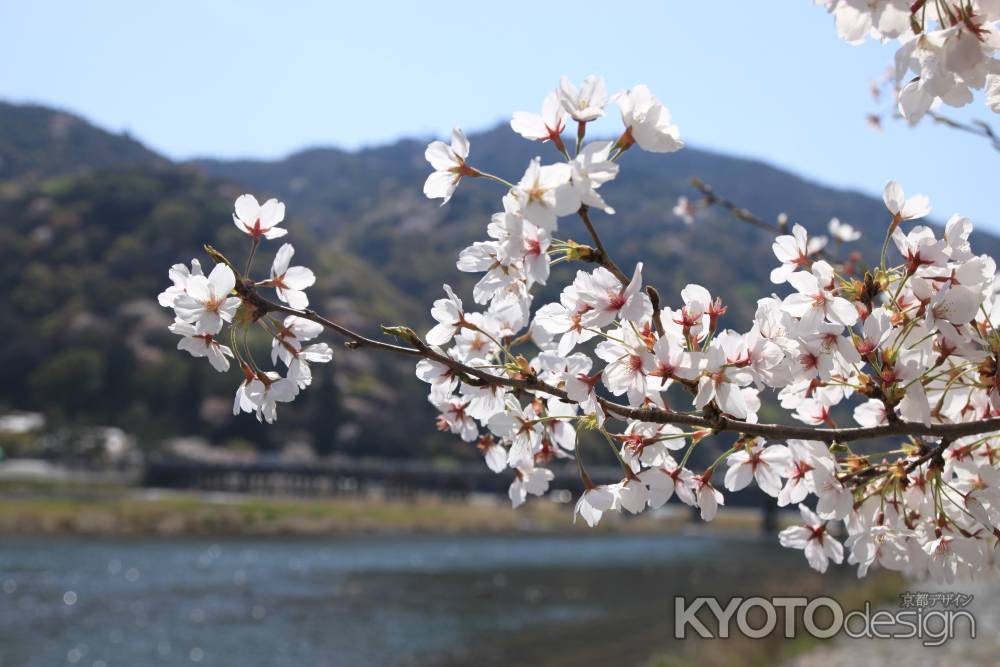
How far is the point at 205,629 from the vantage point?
77.7 feet

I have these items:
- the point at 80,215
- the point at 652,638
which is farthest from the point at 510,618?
the point at 80,215

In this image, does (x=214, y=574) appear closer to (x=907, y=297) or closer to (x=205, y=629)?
(x=205, y=629)

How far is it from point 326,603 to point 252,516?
109 ft

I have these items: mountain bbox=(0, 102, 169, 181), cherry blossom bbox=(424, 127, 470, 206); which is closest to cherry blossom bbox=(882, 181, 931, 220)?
cherry blossom bbox=(424, 127, 470, 206)

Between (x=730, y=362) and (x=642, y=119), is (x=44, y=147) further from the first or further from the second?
(x=730, y=362)

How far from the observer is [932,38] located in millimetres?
1456

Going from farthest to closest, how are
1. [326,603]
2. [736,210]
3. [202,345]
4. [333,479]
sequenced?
[333,479] → [326,603] → [736,210] → [202,345]

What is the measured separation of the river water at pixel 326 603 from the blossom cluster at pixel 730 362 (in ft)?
65.3

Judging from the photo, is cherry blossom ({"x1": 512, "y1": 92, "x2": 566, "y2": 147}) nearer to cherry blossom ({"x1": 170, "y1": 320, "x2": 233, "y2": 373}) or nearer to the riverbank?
cherry blossom ({"x1": 170, "y1": 320, "x2": 233, "y2": 373})

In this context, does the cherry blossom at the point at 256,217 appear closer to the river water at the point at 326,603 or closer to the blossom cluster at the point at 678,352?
the blossom cluster at the point at 678,352

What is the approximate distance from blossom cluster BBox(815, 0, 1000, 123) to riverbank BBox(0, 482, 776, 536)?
34.8m

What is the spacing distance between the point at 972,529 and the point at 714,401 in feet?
3.23

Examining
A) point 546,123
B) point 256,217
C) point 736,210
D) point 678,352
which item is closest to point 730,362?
point 678,352

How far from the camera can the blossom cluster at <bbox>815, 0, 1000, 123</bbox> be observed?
1435 mm
